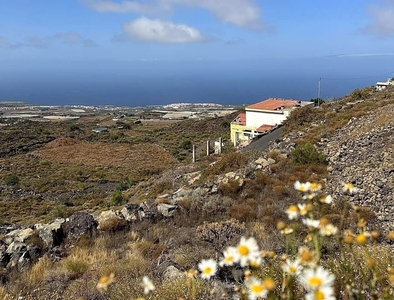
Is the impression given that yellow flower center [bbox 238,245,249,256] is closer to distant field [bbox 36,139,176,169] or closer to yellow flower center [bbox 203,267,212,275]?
yellow flower center [bbox 203,267,212,275]

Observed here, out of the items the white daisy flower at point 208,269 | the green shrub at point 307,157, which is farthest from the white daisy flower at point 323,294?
the green shrub at point 307,157

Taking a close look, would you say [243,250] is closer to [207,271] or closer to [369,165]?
[207,271]

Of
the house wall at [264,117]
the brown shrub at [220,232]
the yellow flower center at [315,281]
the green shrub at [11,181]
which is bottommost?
the green shrub at [11,181]

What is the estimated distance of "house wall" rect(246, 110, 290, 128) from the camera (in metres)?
32.8

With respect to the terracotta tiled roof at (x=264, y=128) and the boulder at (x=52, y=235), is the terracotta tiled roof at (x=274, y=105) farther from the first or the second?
the boulder at (x=52, y=235)

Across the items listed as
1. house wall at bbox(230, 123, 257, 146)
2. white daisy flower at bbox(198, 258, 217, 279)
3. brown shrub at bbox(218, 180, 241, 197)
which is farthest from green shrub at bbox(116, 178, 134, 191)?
white daisy flower at bbox(198, 258, 217, 279)

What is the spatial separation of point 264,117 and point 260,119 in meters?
0.46

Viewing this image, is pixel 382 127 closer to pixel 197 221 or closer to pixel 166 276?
pixel 197 221

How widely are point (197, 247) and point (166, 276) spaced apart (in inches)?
45.7

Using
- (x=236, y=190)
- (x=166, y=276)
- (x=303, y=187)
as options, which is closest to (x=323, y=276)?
(x=303, y=187)

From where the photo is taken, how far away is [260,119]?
34.1m

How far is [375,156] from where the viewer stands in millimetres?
10453

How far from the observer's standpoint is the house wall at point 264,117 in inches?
1291

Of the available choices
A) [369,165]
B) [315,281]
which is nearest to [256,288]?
[315,281]
